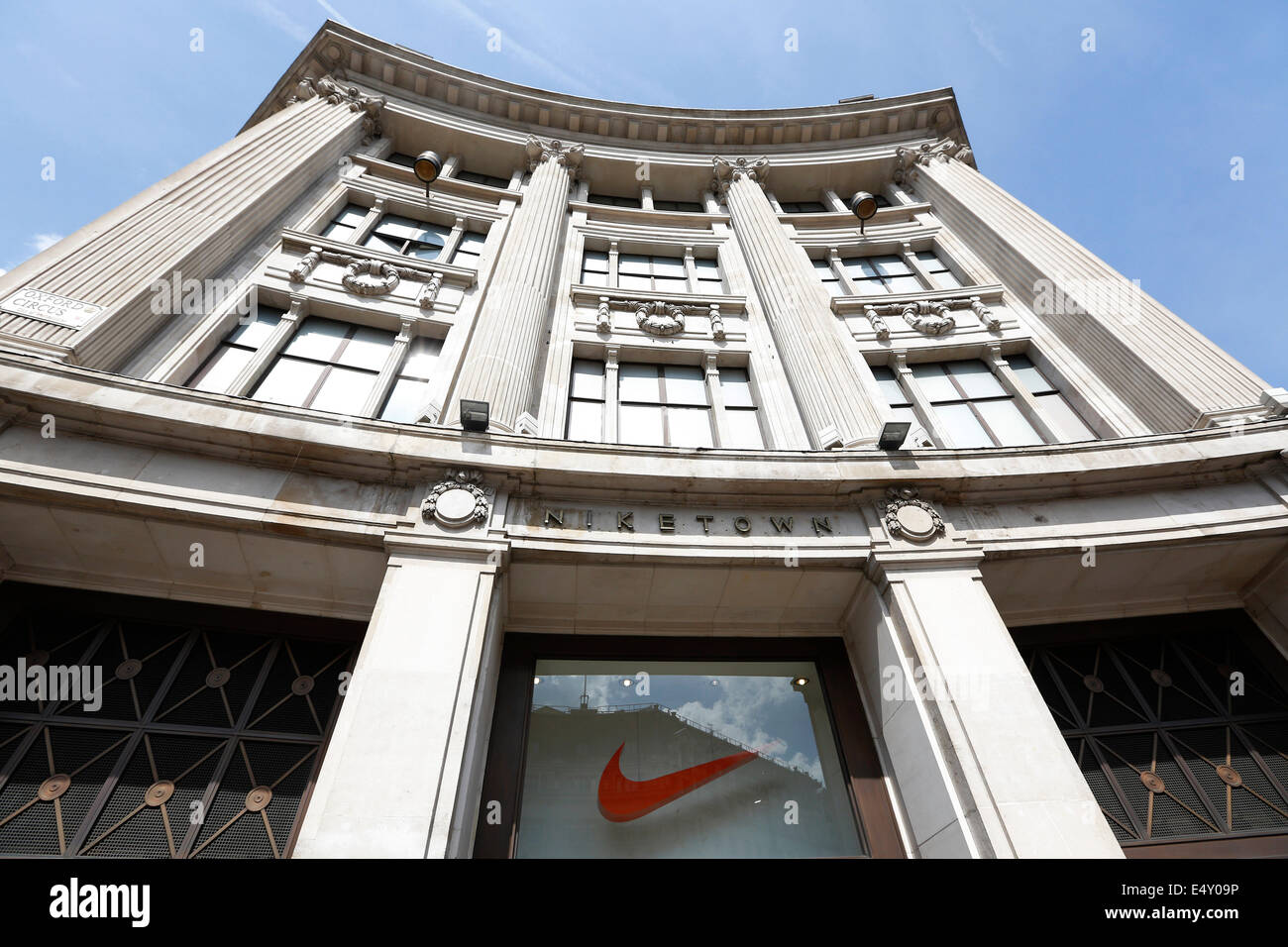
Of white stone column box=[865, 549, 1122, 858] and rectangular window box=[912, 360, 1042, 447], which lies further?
rectangular window box=[912, 360, 1042, 447]

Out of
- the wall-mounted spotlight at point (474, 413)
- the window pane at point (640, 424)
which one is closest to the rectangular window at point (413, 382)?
the wall-mounted spotlight at point (474, 413)

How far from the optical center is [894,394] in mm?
11523

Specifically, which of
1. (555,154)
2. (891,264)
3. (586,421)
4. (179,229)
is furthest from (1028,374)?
(179,229)

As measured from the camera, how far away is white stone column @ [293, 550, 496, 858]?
4684 millimetres

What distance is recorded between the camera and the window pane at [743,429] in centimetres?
1049

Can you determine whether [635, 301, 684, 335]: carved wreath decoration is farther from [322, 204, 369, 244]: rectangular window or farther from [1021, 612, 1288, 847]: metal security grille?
[1021, 612, 1288, 847]: metal security grille

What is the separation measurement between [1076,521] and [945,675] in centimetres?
329

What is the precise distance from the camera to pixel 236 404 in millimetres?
7129

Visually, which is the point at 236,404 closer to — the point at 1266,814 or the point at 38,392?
the point at 38,392

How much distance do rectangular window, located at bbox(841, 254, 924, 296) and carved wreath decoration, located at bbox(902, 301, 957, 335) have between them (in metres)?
1.25

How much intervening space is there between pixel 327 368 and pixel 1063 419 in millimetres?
13006

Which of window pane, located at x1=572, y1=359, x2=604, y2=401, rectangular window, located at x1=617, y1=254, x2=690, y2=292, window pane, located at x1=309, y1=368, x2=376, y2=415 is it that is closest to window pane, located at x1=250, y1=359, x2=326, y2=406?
window pane, located at x1=309, y1=368, x2=376, y2=415
